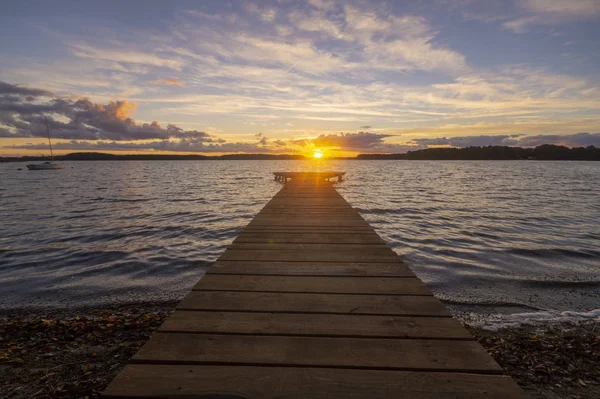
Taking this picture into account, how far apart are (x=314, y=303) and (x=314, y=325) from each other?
1.35 ft

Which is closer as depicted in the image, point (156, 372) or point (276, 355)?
point (156, 372)

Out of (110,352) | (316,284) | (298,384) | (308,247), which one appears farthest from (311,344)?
(110,352)

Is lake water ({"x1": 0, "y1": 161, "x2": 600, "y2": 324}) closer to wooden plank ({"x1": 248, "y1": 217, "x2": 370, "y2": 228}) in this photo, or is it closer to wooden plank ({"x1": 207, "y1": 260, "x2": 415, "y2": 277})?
wooden plank ({"x1": 248, "y1": 217, "x2": 370, "y2": 228})

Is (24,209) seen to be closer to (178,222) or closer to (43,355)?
(178,222)

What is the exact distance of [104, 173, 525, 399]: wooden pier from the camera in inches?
68.1

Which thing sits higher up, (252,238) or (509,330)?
(252,238)

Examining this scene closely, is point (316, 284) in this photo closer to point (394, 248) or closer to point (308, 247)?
point (308, 247)

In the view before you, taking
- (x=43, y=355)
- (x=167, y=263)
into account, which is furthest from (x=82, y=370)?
(x=167, y=263)

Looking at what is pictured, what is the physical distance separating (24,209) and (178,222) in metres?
12.4

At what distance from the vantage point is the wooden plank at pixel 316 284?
3135 mm

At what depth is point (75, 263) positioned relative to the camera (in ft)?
27.9

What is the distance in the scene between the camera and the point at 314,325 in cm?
242

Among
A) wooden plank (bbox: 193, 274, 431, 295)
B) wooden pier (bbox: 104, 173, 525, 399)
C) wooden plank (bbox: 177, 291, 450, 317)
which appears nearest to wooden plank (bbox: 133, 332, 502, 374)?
wooden pier (bbox: 104, 173, 525, 399)

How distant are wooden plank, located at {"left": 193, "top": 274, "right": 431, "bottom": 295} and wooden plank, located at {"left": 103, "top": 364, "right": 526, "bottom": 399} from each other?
1259 millimetres
